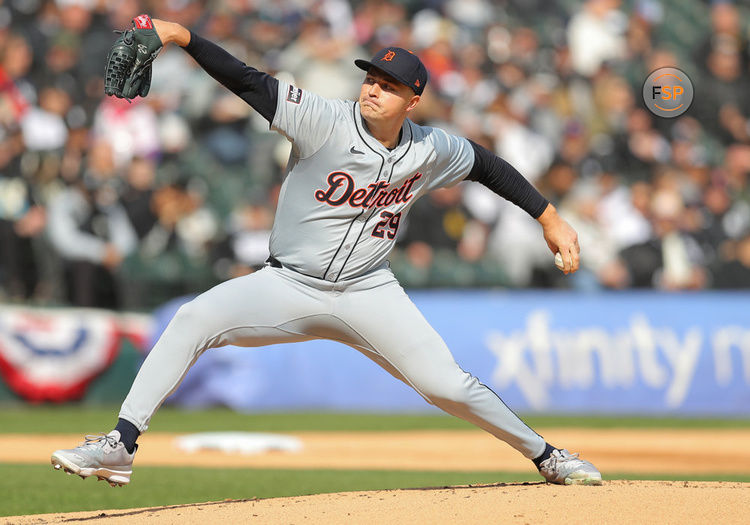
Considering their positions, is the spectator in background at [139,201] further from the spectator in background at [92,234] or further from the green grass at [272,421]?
the green grass at [272,421]

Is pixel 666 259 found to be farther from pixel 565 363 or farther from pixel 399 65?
pixel 399 65

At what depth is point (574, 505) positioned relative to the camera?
445cm

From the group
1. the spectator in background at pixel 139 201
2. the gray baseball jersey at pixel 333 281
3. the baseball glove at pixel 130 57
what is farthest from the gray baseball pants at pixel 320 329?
the spectator in background at pixel 139 201

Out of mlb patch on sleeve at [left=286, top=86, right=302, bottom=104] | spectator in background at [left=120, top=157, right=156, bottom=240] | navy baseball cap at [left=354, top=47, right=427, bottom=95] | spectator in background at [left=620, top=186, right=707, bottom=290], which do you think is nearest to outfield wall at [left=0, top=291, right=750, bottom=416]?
spectator in background at [left=620, top=186, right=707, bottom=290]

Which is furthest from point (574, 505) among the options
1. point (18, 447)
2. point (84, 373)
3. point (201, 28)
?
point (201, 28)

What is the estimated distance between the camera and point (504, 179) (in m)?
Result: 5.28

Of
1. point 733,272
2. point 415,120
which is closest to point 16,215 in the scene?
point 415,120

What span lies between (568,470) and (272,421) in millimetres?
6189

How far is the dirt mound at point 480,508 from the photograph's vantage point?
14.1 feet

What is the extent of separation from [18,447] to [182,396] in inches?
122

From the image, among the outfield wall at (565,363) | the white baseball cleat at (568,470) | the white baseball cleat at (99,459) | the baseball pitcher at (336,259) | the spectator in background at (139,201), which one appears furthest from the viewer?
the outfield wall at (565,363)

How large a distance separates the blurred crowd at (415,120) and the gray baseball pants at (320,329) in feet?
20.7

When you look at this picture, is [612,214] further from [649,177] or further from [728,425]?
[728,425]

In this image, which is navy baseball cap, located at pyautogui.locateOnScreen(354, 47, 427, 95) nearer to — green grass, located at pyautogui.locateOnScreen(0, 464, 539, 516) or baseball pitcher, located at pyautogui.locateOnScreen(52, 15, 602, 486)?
baseball pitcher, located at pyautogui.locateOnScreen(52, 15, 602, 486)
